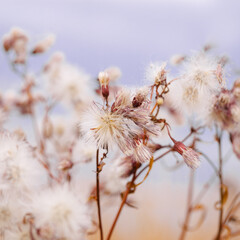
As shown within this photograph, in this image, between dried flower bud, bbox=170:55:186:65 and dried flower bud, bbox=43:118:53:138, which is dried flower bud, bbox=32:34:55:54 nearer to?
dried flower bud, bbox=43:118:53:138

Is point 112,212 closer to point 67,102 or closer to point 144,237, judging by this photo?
point 144,237

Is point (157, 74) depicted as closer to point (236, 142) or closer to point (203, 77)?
point (203, 77)

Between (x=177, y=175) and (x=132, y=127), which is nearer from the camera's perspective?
(x=132, y=127)

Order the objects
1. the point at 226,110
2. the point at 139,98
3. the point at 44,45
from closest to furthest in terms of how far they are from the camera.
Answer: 1. the point at 139,98
2. the point at 226,110
3. the point at 44,45

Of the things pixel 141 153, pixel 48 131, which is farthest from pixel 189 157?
pixel 48 131

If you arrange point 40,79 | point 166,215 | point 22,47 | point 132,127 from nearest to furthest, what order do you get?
point 132,127 < point 22,47 < point 40,79 < point 166,215

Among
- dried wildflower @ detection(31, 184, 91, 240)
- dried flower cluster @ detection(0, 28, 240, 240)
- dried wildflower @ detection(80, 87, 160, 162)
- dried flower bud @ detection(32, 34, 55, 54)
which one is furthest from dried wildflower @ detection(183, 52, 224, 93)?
dried flower bud @ detection(32, 34, 55, 54)

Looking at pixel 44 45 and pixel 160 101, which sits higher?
pixel 44 45

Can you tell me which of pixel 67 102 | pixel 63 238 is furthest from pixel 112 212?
pixel 63 238

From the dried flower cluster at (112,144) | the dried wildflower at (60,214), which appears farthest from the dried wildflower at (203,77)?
the dried wildflower at (60,214)
